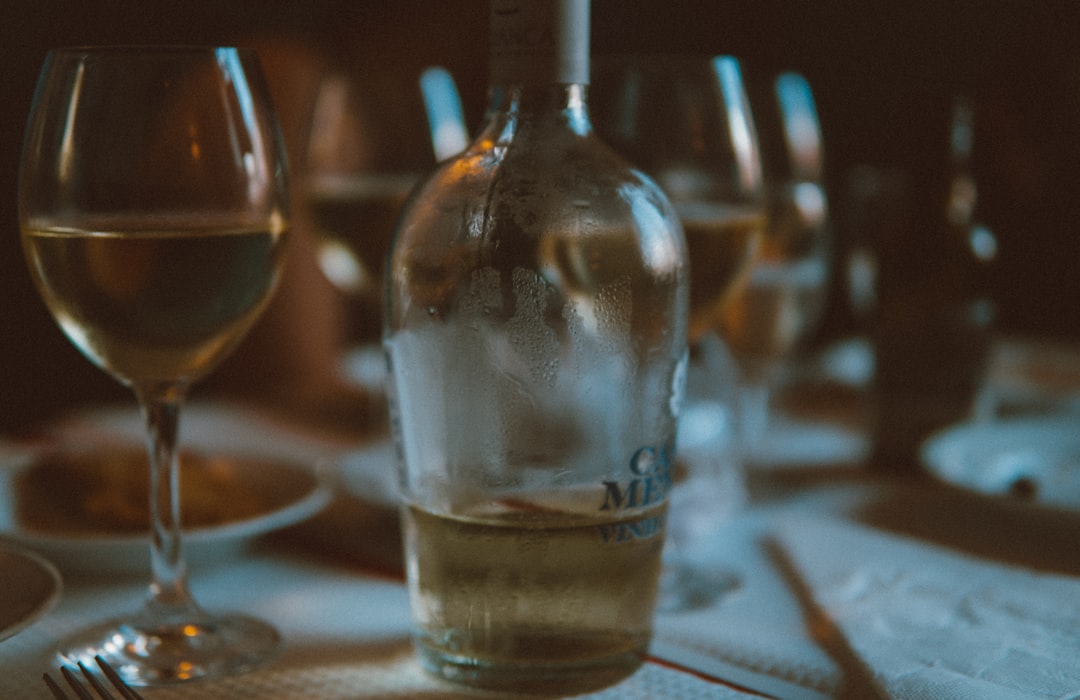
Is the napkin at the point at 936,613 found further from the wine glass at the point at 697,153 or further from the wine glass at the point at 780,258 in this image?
the wine glass at the point at 780,258

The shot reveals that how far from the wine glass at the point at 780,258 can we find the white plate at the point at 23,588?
1.74ft

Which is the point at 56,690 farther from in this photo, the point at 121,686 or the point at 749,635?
the point at 749,635

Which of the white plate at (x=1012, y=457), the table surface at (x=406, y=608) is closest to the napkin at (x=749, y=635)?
the table surface at (x=406, y=608)

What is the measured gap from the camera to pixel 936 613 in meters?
0.57

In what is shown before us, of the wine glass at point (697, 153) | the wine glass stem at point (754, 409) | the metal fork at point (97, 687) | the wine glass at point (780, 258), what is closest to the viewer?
the metal fork at point (97, 687)

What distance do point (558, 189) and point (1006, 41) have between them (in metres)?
2.17

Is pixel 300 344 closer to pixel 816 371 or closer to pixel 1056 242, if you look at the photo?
pixel 816 371

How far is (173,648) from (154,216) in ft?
0.67

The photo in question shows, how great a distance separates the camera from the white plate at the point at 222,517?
2.00 feet

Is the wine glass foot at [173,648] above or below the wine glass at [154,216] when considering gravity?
below

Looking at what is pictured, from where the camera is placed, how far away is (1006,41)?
2346 mm

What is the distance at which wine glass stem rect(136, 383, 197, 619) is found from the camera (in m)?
0.54

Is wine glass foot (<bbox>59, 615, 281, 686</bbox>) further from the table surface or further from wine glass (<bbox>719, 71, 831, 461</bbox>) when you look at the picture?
wine glass (<bbox>719, 71, 831, 461</bbox>)

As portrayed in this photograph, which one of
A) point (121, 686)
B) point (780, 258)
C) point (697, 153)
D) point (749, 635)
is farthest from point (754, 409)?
point (121, 686)
